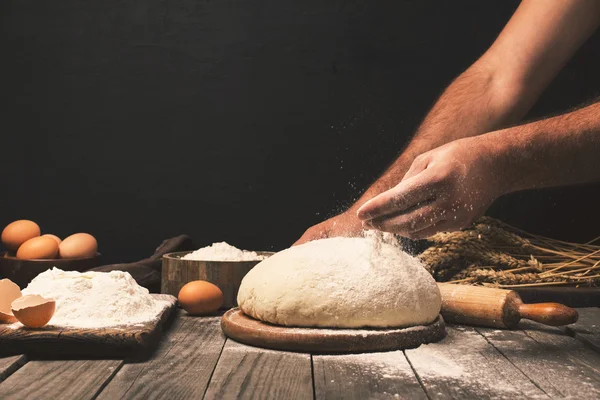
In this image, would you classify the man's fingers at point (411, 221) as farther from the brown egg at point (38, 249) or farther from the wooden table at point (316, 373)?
the brown egg at point (38, 249)

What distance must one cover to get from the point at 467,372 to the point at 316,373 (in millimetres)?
280

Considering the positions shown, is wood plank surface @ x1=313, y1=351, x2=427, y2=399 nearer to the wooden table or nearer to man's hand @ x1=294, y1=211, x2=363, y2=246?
the wooden table

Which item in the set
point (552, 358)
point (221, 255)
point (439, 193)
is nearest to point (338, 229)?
point (221, 255)

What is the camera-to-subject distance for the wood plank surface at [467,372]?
1.13m

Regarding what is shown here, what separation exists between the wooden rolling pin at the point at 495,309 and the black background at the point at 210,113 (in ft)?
3.89

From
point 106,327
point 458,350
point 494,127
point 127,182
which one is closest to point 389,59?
point 494,127

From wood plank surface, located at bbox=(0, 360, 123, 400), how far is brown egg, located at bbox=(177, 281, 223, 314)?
17.7 inches

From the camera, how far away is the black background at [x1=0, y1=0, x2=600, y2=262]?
2.84 m

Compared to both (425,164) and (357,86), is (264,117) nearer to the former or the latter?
(357,86)

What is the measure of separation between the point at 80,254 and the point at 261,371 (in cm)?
120

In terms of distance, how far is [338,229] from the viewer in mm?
1989

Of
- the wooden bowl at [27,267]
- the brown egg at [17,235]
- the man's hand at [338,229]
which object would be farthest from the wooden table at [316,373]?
the brown egg at [17,235]

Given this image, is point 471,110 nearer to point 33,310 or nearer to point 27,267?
point 27,267

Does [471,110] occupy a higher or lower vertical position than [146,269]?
higher
